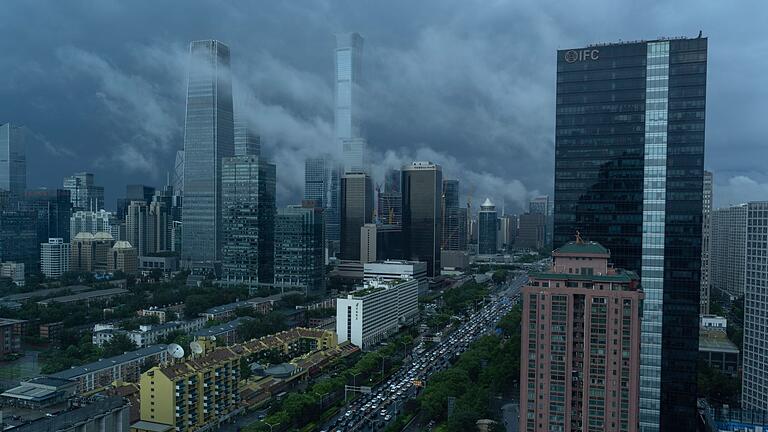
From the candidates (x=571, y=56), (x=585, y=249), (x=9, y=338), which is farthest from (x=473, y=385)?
(x=9, y=338)

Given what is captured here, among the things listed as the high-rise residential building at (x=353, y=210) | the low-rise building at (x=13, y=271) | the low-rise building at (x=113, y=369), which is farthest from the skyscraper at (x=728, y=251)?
the low-rise building at (x=13, y=271)

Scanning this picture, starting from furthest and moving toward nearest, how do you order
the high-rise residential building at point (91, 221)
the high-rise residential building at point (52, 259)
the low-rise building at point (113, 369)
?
1. the high-rise residential building at point (91, 221)
2. the high-rise residential building at point (52, 259)
3. the low-rise building at point (113, 369)

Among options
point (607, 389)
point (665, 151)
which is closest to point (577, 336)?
point (607, 389)

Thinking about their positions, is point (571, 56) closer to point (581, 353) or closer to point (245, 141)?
point (581, 353)

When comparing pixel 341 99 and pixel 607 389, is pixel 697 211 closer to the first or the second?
pixel 607 389

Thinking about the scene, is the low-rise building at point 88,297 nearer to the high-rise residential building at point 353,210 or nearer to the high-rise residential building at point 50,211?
the high-rise residential building at point 50,211

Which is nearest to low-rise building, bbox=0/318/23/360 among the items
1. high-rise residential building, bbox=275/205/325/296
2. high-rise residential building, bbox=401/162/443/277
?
high-rise residential building, bbox=275/205/325/296
